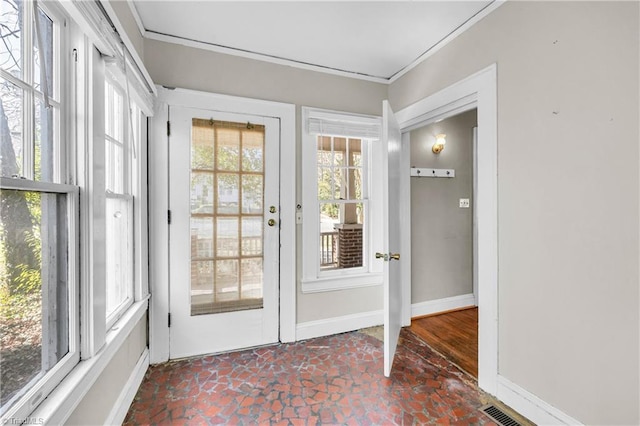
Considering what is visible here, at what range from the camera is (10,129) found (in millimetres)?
878

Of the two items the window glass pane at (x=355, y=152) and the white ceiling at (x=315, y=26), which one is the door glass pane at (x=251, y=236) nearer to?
the window glass pane at (x=355, y=152)

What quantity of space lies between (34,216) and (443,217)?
130 inches

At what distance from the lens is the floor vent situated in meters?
1.61

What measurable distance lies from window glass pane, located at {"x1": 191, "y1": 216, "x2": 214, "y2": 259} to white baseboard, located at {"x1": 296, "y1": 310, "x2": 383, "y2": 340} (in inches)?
41.7

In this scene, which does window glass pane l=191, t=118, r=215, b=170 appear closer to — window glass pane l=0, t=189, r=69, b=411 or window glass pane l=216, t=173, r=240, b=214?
window glass pane l=216, t=173, r=240, b=214

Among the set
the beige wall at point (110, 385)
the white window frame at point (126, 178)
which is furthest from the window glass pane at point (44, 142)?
the beige wall at point (110, 385)

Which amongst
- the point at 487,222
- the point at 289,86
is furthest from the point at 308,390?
the point at 289,86

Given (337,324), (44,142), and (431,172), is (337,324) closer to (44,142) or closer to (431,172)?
(431,172)

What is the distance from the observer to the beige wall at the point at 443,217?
10.2ft

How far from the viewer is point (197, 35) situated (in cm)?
219

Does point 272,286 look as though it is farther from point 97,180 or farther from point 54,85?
point 54,85

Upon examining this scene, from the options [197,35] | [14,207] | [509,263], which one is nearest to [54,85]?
[14,207]

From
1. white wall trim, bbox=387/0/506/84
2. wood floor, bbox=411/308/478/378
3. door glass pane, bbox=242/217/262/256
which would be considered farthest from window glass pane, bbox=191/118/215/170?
wood floor, bbox=411/308/478/378

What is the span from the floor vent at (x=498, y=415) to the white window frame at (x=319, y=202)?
1.36 metres
